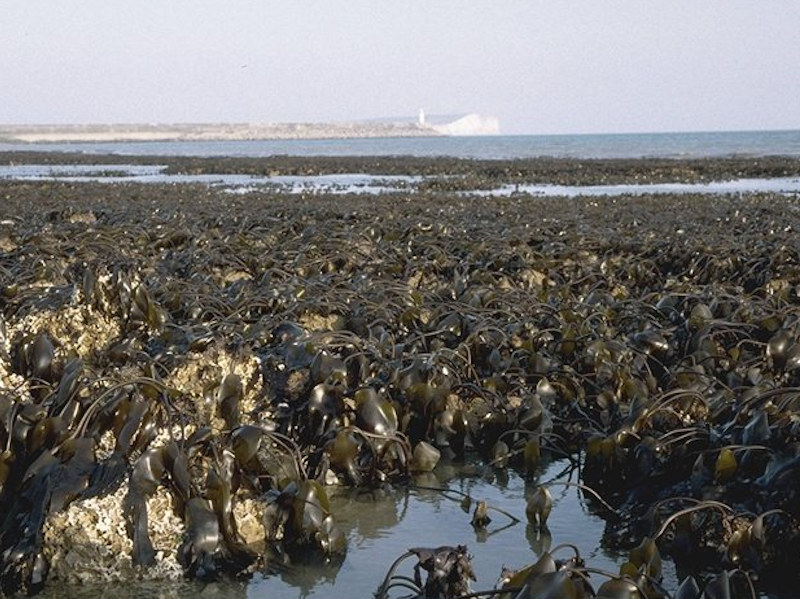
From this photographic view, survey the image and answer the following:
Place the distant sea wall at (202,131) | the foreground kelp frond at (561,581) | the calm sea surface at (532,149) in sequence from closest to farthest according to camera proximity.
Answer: the foreground kelp frond at (561,581), the calm sea surface at (532,149), the distant sea wall at (202,131)

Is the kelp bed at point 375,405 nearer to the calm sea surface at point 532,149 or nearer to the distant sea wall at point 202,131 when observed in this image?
the calm sea surface at point 532,149

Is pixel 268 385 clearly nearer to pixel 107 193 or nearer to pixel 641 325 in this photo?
pixel 641 325

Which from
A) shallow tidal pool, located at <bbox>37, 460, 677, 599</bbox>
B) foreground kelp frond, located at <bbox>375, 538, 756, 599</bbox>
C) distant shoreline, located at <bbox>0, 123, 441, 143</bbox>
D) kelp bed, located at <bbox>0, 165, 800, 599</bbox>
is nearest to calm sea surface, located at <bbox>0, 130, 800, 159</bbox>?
kelp bed, located at <bbox>0, 165, 800, 599</bbox>

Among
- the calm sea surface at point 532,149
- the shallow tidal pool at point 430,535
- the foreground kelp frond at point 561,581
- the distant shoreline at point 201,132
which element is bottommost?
the shallow tidal pool at point 430,535

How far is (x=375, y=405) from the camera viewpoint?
4.36 metres

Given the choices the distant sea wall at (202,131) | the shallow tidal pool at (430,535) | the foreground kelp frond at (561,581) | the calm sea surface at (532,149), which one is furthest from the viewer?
the distant sea wall at (202,131)

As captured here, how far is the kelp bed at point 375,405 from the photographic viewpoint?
3.38 metres

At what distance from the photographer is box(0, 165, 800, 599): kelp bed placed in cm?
338

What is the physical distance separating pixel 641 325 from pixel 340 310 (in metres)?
1.74

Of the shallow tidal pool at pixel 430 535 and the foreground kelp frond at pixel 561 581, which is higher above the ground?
the foreground kelp frond at pixel 561 581

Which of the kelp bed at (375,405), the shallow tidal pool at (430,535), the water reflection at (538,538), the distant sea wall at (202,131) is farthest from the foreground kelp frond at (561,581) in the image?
the distant sea wall at (202,131)

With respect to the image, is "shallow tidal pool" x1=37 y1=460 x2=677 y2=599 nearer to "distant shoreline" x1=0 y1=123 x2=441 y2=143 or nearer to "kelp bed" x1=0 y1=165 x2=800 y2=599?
"kelp bed" x1=0 y1=165 x2=800 y2=599

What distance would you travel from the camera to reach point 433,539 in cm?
380

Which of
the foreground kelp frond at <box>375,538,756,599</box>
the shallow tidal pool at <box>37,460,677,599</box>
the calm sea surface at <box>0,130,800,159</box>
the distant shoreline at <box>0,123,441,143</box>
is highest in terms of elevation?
the distant shoreline at <box>0,123,441,143</box>
